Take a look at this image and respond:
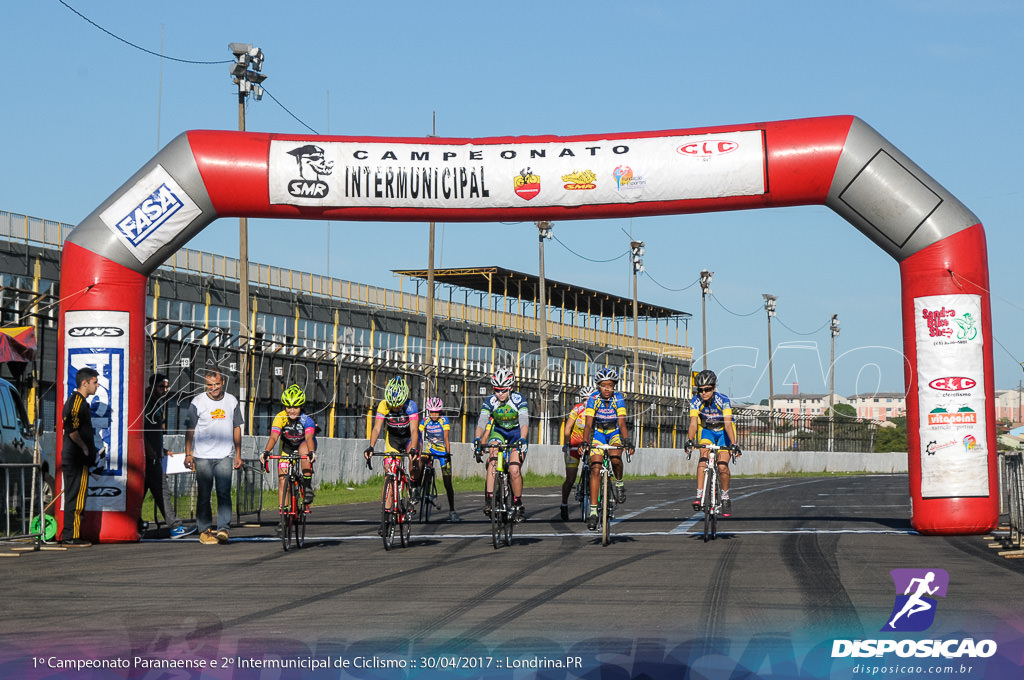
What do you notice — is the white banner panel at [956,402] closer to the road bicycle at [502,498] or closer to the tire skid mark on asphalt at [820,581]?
the tire skid mark on asphalt at [820,581]

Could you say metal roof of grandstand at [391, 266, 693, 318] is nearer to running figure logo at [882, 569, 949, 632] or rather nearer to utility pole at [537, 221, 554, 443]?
utility pole at [537, 221, 554, 443]

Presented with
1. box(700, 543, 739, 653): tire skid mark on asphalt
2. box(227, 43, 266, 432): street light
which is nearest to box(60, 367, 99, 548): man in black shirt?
box(700, 543, 739, 653): tire skid mark on asphalt

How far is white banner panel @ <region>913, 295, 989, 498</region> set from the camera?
1412 centimetres

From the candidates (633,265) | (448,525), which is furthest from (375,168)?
(633,265)

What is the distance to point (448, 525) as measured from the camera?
1716cm

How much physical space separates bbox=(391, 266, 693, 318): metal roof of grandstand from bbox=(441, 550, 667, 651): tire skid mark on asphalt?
47.6 meters

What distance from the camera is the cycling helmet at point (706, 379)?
1409 centimetres

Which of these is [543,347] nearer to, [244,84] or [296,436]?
[244,84]

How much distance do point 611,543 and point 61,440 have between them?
6947 millimetres

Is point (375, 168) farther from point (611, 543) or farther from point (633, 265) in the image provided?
point (633, 265)

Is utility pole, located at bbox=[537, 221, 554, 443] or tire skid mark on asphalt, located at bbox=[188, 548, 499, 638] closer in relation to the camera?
tire skid mark on asphalt, located at bbox=[188, 548, 499, 638]

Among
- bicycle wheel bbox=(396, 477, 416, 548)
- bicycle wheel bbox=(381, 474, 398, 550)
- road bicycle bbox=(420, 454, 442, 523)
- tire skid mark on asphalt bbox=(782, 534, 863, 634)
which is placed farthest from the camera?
road bicycle bbox=(420, 454, 442, 523)

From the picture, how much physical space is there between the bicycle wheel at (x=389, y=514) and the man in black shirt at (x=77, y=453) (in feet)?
11.9

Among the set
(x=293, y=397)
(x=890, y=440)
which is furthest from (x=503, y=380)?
(x=890, y=440)
